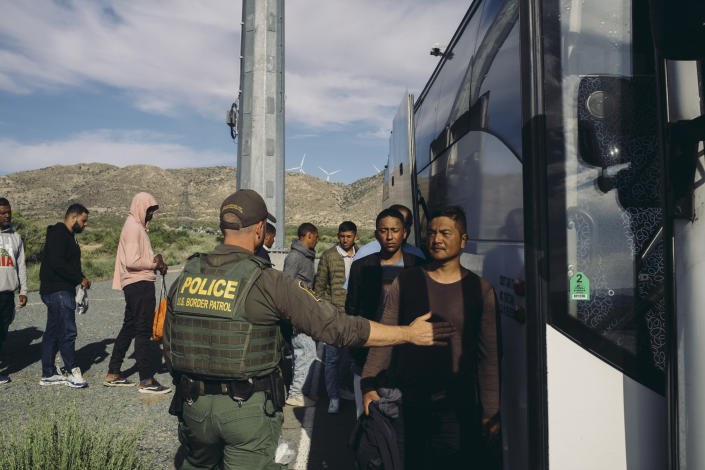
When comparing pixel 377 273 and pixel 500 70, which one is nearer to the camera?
pixel 500 70

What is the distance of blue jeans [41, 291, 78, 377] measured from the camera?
532 centimetres

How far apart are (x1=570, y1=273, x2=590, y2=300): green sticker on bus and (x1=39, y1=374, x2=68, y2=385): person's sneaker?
18.0 feet

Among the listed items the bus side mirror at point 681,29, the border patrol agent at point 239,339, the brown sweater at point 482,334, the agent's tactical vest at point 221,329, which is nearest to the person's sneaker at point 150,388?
the border patrol agent at point 239,339

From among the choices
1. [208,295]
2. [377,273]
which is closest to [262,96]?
[377,273]

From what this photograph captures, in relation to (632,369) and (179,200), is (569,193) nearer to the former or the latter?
(632,369)

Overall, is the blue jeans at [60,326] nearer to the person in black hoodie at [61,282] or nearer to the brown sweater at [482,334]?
the person in black hoodie at [61,282]

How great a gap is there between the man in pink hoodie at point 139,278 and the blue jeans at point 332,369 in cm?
185

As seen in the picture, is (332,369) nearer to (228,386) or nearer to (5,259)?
(228,386)

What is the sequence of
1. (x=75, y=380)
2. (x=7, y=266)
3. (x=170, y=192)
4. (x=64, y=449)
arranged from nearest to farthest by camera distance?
(x=64, y=449) → (x=7, y=266) → (x=75, y=380) → (x=170, y=192)

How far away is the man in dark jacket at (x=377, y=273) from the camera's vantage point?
3.79 meters

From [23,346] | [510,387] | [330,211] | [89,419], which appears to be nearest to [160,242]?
[23,346]

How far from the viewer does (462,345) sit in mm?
2562

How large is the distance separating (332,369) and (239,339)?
9.50 ft

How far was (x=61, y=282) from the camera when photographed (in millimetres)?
5340
